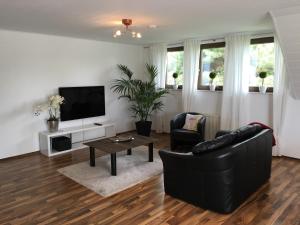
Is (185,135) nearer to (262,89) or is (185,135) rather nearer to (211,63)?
(262,89)

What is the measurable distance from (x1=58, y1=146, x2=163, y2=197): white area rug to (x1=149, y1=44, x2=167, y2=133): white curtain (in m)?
2.13

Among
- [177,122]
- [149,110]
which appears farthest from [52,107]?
[177,122]

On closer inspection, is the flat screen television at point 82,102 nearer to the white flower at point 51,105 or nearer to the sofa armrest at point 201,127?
the white flower at point 51,105

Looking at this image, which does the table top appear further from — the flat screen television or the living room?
the flat screen television

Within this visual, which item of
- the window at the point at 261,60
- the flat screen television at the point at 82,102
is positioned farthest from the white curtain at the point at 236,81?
the flat screen television at the point at 82,102

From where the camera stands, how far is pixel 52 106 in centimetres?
512

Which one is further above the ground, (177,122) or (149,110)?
(149,110)

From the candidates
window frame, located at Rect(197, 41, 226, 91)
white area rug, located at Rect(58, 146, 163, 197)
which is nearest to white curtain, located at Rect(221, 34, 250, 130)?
window frame, located at Rect(197, 41, 226, 91)

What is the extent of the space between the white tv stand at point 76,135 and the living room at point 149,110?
3 centimetres

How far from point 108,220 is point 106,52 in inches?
176

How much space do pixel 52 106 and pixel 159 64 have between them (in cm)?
300

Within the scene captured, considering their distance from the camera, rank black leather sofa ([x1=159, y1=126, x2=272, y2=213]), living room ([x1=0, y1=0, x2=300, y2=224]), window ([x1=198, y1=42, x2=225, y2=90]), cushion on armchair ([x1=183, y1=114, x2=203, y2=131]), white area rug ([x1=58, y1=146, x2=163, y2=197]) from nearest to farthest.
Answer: black leather sofa ([x1=159, y1=126, x2=272, y2=213])
living room ([x1=0, y1=0, x2=300, y2=224])
white area rug ([x1=58, y1=146, x2=163, y2=197])
cushion on armchair ([x1=183, y1=114, x2=203, y2=131])
window ([x1=198, y1=42, x2=225, y2=90])

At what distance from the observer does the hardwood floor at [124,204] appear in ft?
9.10

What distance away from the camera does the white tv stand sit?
502 centimetres
